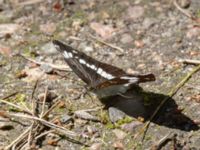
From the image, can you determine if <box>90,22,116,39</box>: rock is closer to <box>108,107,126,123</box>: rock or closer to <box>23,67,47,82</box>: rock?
<box>23,67,47,82</box>: rock

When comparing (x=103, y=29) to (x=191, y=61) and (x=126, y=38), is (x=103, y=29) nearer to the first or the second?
(x=126, y=38)

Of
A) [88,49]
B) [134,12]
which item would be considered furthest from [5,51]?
[134,12]

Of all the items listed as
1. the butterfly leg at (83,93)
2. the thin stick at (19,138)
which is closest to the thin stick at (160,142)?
the butterfly leg at (83,93)

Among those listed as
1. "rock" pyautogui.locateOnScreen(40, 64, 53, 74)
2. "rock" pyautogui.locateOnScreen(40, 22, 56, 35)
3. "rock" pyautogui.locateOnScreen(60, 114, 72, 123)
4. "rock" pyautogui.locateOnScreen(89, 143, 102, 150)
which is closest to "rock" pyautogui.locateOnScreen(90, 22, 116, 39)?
"rock" pyautogui.locateOnScreen(40, 22, 56, 35)

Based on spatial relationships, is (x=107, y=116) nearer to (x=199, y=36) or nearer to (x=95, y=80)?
(x=95, y=80)

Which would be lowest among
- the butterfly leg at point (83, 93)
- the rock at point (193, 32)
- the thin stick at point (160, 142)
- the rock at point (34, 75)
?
the thin stick at point (160, 142)

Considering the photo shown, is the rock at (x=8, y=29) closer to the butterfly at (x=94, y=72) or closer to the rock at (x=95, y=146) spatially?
the butterfly at (x=94, y=72)
